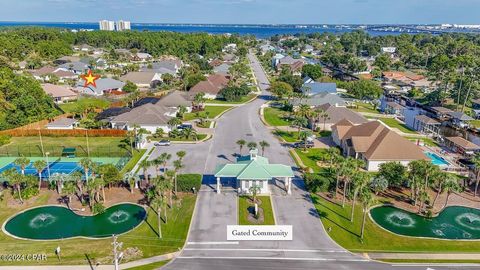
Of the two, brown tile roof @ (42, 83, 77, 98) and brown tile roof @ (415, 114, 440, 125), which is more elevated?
brown tile roof @ (42, 83, 77, 98)

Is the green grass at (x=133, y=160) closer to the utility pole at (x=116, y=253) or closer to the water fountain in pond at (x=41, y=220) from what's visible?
the water fountain in pond at (x=41, y=220)

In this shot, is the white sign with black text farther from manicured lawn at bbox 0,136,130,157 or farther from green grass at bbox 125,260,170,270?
manicured lawn at bbox 0,136,130,157

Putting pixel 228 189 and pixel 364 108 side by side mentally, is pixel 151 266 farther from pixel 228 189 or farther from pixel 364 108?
pixel 364 108

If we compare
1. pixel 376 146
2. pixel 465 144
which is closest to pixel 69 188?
pixel 376 146

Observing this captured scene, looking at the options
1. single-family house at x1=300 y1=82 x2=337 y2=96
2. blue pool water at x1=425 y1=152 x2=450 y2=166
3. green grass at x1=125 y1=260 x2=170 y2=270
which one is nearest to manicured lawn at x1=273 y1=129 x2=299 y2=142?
blue pool water at x1=425 y1=152 x2=450 y2=166

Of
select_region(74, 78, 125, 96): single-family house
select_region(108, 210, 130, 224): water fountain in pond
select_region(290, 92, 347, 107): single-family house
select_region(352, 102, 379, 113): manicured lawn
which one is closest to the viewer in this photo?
select_region(108, 210, 130, 224): water fountain in pond

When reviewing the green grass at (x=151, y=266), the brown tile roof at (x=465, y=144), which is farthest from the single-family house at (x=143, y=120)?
the brown tile roof at (x=465, y=144)
